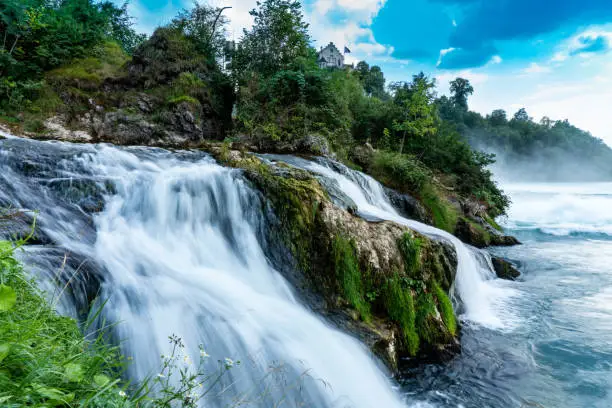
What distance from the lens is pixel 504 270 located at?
8.50 metres

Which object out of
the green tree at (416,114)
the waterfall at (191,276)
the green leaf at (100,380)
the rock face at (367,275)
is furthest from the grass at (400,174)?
the green leaf at (100,380)

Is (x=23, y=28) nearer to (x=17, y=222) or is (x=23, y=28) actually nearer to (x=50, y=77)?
(x=50, y=77)

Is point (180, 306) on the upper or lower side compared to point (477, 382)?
upper

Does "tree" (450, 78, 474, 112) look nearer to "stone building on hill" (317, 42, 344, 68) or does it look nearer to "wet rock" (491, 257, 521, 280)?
"stone building on hill" (317, 42, 344, 68)

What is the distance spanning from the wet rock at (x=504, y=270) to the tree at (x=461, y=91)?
66.0 metres

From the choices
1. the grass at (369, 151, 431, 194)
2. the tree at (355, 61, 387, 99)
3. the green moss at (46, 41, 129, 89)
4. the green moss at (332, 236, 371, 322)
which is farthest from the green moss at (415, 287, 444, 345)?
the tree at (355, 61, 387, 99)

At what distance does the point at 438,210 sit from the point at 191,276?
9.16 metres

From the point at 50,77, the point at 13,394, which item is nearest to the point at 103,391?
the point at 13,394

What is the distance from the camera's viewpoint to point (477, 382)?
162 inches

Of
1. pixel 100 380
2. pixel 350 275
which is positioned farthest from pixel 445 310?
pixel 100 380

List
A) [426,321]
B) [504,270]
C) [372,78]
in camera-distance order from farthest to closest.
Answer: [372,78]
[504,270]
[426,321]

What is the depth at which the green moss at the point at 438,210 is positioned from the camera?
35.5 feet

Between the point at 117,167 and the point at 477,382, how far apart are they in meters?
7.44

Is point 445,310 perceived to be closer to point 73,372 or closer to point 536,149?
point 73,372
